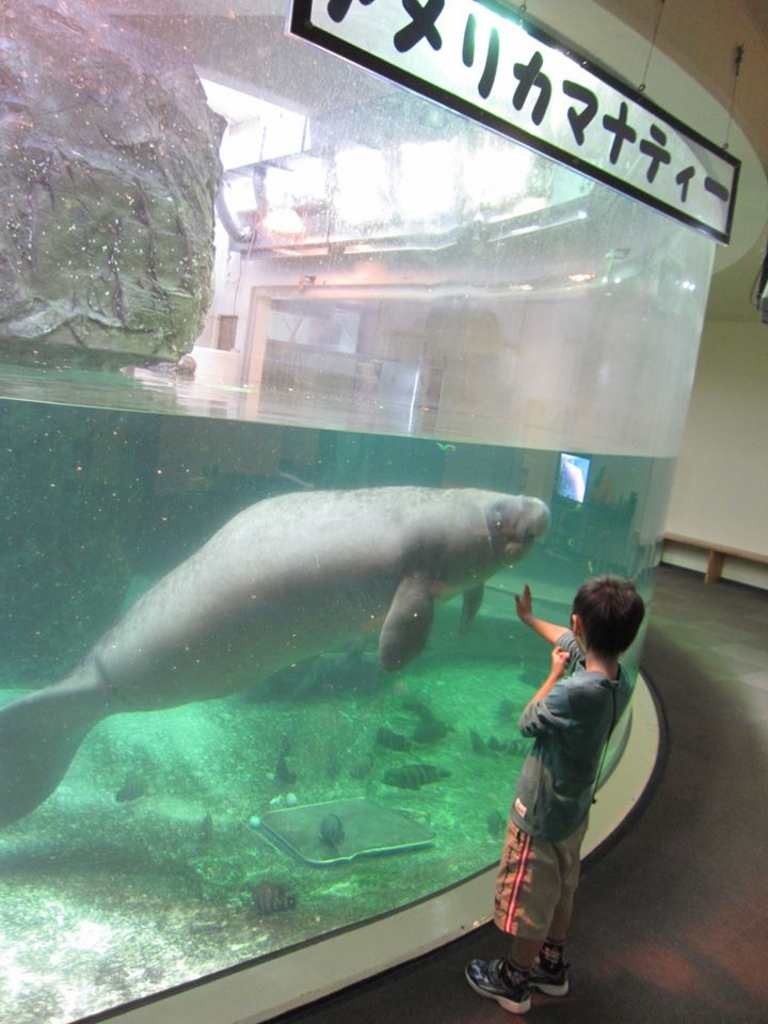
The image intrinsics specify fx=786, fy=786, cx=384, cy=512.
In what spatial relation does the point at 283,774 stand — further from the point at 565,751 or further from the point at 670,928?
the point at 565,751

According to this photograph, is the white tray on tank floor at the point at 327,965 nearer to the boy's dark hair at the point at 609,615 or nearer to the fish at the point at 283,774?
the fish at the point at 283,774

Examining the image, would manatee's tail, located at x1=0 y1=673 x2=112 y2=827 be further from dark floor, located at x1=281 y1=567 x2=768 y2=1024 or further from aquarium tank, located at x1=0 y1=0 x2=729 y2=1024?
dark floor, located at x1=281 y1=567 x2=768 y2=1024

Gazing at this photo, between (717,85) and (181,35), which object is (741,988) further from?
(717,85)

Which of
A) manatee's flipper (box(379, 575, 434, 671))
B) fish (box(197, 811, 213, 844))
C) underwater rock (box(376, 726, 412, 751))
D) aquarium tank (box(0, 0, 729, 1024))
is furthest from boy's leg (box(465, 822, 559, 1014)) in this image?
underwater rock (box(376, 726, 412, 751))

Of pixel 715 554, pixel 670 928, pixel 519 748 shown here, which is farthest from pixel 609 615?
pixel 715 554

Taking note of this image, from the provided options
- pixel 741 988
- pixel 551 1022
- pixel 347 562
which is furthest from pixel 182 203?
pixel 741 988

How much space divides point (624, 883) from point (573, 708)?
5.07 ft

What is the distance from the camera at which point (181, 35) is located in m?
2.82

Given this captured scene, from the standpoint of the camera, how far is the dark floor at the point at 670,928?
2480mm

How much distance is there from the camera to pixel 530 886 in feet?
7.89

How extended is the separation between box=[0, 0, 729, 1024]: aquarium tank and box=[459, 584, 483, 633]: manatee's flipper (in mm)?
14

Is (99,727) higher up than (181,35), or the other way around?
(181,35)

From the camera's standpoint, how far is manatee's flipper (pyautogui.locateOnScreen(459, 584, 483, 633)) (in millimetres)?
3980

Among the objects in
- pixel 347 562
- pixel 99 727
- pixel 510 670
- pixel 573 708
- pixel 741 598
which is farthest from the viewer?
pixel 741 598
